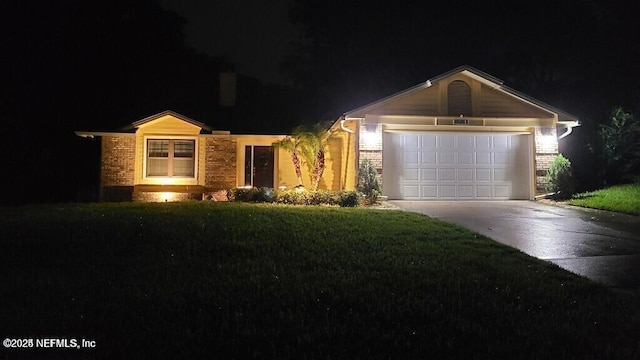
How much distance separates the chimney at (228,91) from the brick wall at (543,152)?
1218 cm

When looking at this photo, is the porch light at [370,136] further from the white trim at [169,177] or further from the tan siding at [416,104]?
the white trim at [169,177]

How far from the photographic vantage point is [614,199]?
44.0 ft

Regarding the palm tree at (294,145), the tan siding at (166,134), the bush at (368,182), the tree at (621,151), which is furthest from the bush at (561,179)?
the tan siding at (166,134)

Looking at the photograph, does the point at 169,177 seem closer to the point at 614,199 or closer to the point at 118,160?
the point at 118,160

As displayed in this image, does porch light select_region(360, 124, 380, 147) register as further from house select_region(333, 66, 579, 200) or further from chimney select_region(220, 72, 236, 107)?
chimney select_region(220, 72, 236, 107)

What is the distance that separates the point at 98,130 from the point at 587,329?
16337 millimetres

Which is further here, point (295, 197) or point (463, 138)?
point (463, 138)

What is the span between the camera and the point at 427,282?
5375 millimetres

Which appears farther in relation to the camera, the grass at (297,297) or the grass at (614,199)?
the grass at (614,199)

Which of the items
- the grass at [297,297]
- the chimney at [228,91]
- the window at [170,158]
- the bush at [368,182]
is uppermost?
the chimney at [228,91]

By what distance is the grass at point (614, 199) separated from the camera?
484 inches

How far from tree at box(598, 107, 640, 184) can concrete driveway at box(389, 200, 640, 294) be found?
15.2 feet

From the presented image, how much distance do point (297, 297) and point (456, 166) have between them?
11243 millimetres

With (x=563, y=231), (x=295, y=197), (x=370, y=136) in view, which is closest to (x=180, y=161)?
(x=295, y=197)
